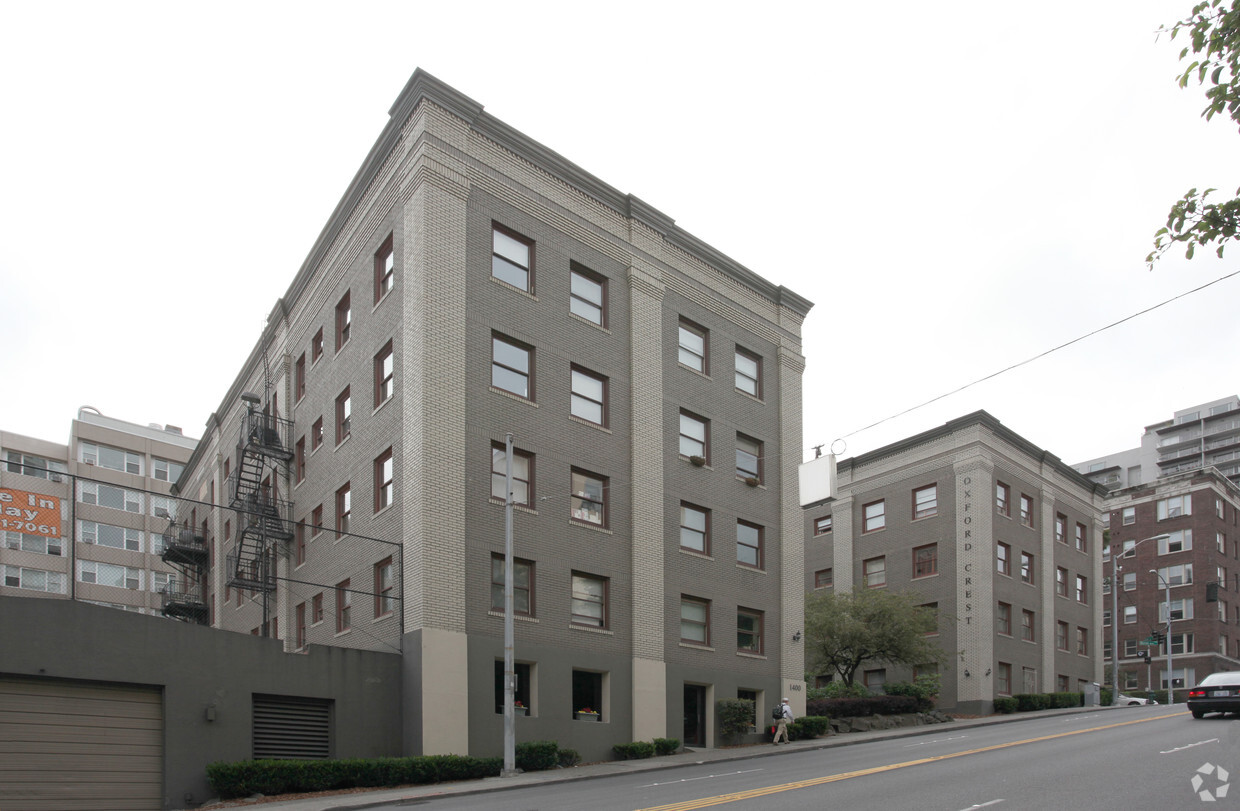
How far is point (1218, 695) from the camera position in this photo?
2870 centimetres

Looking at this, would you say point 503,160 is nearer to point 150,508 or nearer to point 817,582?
point 817,582

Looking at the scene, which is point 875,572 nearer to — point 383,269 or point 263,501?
point 263,501

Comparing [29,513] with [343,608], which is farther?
[343,608]

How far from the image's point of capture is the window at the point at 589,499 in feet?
98.7

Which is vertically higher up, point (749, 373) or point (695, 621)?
point (749, 373)

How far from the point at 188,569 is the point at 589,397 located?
3109 centimetres

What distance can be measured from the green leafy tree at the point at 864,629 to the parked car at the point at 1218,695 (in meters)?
15.1

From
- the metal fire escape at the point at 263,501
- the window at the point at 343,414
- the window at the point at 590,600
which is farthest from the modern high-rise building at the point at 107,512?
the window at the point at 590,600

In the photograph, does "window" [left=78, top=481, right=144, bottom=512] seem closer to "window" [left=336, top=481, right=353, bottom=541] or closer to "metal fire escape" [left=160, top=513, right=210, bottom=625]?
"metal fire escape" [left=160, top=513, right=210, bottom=625]

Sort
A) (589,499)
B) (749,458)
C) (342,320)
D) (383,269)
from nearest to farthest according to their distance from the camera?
1. (589,499)
2. (383,269)
3. (342,320)
4. (749,458)

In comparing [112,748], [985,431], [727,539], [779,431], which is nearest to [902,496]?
[985,431]

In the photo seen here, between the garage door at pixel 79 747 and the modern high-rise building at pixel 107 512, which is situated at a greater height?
the modern high-rise building at pixel 107 512

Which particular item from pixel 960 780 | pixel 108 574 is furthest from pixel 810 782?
pixel 108 574

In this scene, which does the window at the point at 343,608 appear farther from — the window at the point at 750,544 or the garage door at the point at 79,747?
the window at the point at 750,544
